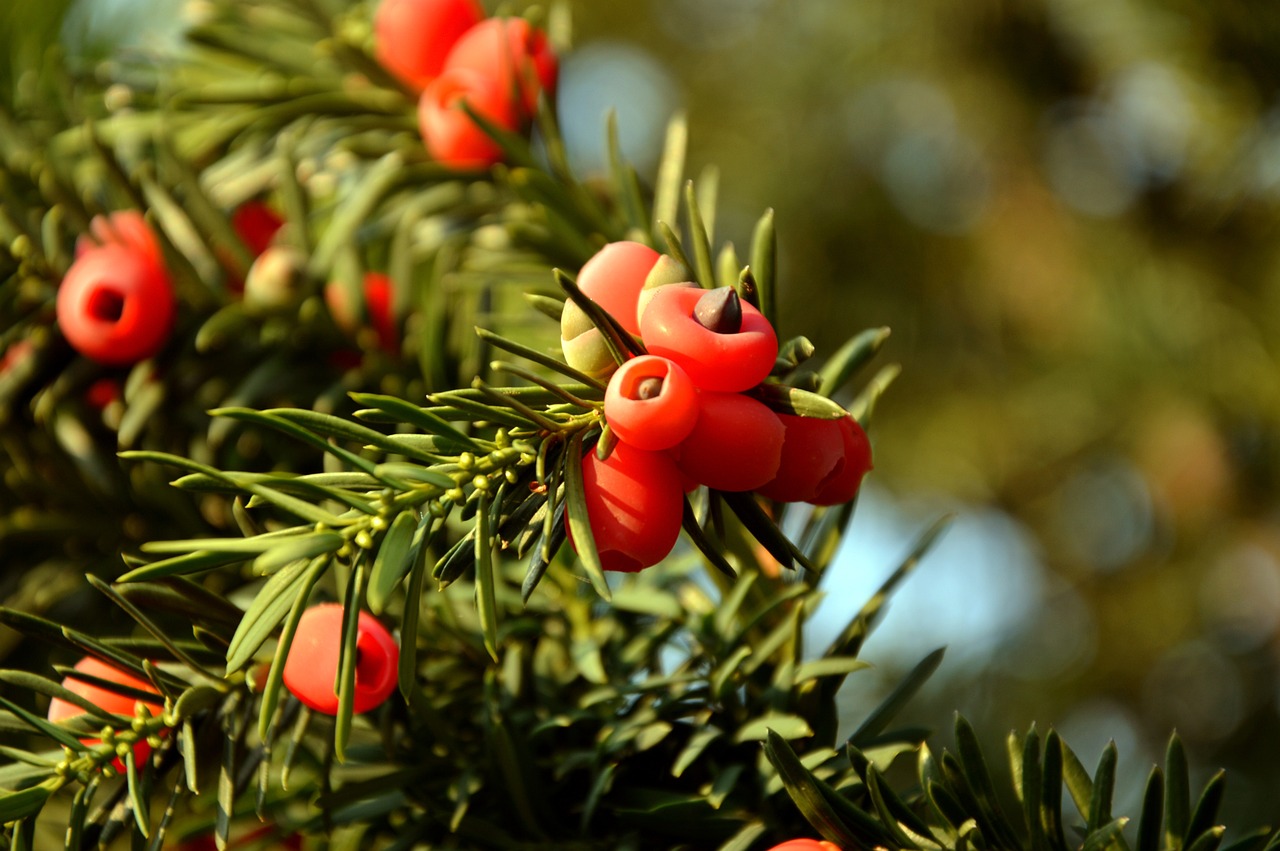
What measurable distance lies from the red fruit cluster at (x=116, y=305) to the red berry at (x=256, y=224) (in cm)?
10

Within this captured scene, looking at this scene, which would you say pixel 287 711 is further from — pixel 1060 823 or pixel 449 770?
pixel 1060 823

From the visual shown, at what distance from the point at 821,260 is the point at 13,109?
1.39m

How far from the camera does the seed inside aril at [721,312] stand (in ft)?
1.00

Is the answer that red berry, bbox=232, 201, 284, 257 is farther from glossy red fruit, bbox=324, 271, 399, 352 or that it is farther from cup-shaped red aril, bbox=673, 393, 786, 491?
cup-shaped red aril, bbox=673, 393, 786, 491

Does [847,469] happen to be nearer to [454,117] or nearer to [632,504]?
[632,504]

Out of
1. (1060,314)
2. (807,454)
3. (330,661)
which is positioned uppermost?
(807,454)

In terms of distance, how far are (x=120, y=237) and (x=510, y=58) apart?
0.69 feet

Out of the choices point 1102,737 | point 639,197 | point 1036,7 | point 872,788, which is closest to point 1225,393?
point 1102,737

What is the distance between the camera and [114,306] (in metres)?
0.49

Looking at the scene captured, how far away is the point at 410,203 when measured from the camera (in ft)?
1.91

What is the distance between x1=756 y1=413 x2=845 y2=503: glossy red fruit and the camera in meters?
0.33

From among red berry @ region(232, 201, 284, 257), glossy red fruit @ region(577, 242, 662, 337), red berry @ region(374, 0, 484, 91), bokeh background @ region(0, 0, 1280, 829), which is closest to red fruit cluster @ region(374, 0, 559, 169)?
red berry @ region(374, 0, 484, 91)

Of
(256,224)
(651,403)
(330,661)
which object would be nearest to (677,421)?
(651,403)

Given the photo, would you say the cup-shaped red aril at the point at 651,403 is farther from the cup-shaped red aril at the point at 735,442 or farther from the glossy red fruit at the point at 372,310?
the glossy red fruit at the point at 372,310
